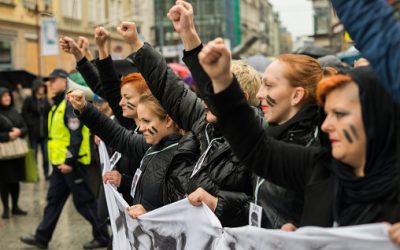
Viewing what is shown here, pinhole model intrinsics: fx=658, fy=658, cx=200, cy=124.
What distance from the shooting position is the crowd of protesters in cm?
191

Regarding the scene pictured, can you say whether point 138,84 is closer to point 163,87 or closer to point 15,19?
point 163,87

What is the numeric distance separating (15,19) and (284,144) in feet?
79.8

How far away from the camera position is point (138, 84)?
391cm

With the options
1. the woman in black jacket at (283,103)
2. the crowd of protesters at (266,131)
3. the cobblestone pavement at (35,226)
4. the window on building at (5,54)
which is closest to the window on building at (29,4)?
the window on building at (5,54)

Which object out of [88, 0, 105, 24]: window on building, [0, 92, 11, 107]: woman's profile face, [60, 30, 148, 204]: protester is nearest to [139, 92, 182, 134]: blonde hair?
[60, 30, 148, 204]: protester

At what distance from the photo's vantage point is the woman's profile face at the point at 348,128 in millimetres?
1946

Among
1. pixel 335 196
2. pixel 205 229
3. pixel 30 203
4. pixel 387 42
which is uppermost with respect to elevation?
pixel 387 42

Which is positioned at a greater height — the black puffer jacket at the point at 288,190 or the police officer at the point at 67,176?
the black puffer jacket at the point at 288,190

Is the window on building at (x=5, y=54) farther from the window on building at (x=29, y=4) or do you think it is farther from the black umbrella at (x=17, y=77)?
the black umbrella at (x=17, y=77)

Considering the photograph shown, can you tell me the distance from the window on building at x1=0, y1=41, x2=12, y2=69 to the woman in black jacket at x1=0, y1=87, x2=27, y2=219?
54.4ft

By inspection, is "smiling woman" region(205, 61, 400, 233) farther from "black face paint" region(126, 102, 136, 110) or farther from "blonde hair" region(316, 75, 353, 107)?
"black face paint" region(126, 102, 136, 110)

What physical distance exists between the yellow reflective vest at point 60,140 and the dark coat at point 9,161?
5.16ft

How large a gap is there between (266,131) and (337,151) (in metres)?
0.62

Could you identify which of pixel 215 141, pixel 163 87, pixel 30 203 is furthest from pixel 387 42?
pixel 30 203
